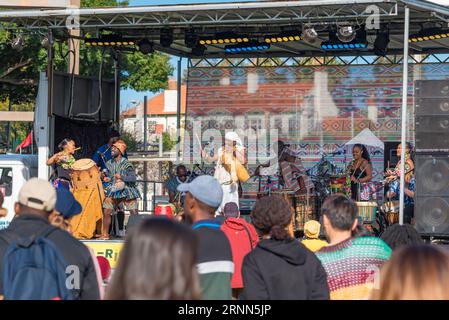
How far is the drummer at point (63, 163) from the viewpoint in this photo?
13523 mm

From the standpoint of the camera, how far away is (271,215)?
5.20m

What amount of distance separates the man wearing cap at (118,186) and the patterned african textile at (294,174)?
4441 mm

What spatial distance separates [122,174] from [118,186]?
177 mm

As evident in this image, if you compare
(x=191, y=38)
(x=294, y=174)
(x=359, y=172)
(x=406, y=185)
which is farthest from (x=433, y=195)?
(x=294, y=174)

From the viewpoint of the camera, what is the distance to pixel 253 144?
63.3 feet

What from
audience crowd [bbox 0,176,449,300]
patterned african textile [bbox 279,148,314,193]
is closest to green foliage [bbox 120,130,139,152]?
patterned african textile [bbox 279,148,314,193]

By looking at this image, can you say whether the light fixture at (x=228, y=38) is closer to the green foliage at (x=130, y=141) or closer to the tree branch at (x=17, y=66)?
the tree branch at (x=17, y=66)

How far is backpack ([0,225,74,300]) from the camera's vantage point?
13.0 feet

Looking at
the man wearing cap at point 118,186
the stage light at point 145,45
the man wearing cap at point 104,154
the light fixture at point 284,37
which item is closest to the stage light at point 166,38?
the stage light at point 145,45

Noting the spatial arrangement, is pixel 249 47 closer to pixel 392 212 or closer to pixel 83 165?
pixel 392 212

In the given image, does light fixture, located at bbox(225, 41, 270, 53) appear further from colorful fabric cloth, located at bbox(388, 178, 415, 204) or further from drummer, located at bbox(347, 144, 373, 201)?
colorful fabric cloth, located at bbox(388, 178, 415, 204)

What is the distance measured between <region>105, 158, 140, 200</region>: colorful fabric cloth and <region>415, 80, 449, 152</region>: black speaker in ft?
13.3

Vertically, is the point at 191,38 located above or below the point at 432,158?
above
